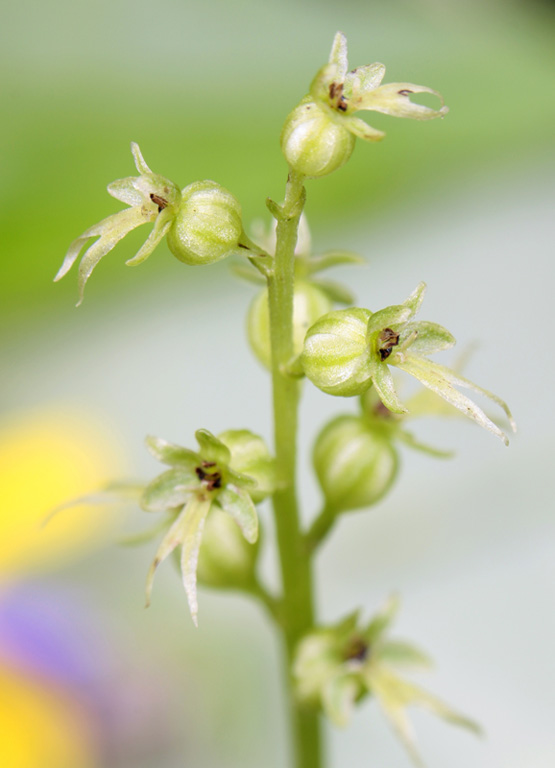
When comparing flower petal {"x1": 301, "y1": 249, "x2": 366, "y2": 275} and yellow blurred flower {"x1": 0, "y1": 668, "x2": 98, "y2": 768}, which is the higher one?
flower petal {"x1": 301, "y1": 249, "x2": 366, "y2": 275}

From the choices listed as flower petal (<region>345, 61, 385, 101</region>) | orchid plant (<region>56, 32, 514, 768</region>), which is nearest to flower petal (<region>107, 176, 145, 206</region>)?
orchid plant (<region>56, 32, 514, 768</region>)

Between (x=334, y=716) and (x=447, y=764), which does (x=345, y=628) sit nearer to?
(x=334, y=716)

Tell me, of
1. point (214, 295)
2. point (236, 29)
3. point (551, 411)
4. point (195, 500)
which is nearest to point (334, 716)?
point (195, 500)

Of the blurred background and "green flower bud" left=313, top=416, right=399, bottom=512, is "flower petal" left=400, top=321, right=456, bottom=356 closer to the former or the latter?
"green flower bud" left=313, top=416, right=399, bottom=512

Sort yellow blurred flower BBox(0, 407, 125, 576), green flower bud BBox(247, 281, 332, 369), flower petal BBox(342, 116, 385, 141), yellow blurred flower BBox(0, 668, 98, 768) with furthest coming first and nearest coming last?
yellow blurred flower BBox(0, 407, 125, 576) < yellow blurred flower BBox(0, 668, 98, 768) < green flower bud BBox(247, 281, 332, 369) < flower petal BBox(342, 116, 385, 141)

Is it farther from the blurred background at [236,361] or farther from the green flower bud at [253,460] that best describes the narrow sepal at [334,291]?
the blurred background at [236,361]

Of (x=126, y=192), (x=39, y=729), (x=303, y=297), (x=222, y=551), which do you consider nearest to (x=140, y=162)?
(x=126, y=192)
